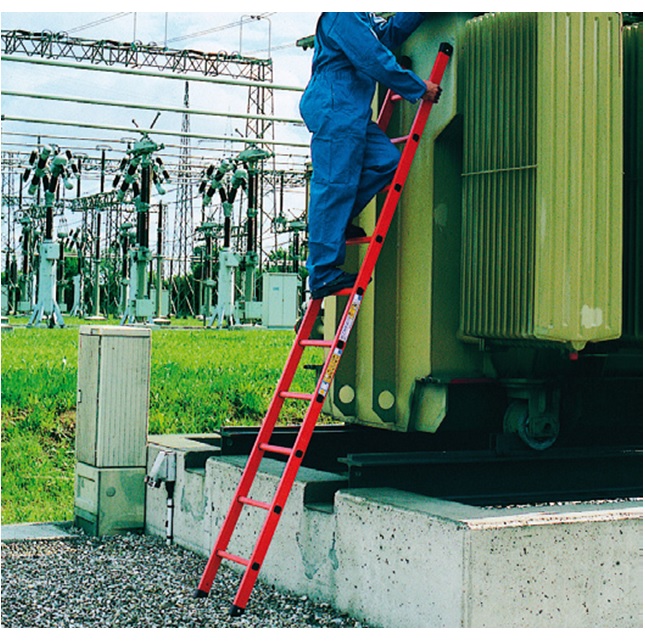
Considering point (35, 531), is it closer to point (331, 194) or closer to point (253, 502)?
point (253, 502)

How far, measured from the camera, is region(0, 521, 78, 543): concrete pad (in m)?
6.35

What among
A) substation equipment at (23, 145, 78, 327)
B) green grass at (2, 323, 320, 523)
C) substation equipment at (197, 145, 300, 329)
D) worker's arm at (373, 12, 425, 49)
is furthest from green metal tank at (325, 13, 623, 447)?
substation equipment at (197, 145, 300, 329)

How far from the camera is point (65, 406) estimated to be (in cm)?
927

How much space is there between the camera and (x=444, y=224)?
17.0 feet

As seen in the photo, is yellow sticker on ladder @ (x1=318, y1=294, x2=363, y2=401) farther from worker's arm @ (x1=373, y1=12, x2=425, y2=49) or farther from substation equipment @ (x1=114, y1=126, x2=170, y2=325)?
substation equipment @ (x1=114, y1=126, x2=170, y2=325)

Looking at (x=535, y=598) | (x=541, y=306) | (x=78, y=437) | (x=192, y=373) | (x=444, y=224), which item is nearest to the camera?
(x=535, y=598)

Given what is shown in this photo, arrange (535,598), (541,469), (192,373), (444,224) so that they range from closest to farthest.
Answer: (535,598), (444,224), (541,469), (192,373)

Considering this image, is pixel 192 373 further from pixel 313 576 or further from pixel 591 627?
pixel 591 627

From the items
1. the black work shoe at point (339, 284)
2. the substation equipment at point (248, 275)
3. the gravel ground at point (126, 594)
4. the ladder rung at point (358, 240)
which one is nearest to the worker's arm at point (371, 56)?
the ladder rung at point (358, 240)

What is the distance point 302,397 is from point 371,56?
149 centimetres

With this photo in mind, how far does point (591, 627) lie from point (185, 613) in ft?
5.58

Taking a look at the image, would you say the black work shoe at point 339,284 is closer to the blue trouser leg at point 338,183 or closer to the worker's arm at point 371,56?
the blue trouser leg at point 338,183

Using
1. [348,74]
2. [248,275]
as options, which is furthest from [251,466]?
[248,275]

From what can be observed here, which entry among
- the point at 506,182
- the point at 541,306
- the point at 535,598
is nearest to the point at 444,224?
the point at 506,182
